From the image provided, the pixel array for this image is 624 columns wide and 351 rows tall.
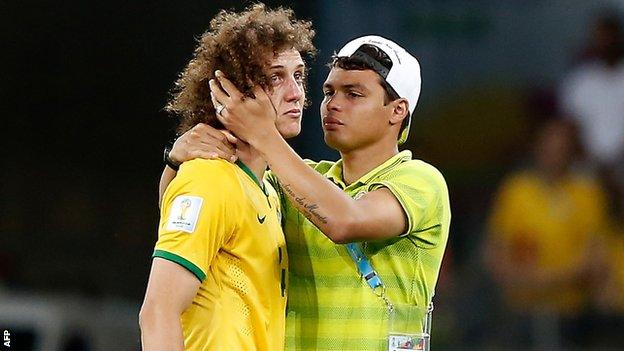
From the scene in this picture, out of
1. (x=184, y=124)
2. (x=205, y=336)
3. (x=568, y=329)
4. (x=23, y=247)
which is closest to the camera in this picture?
(x=205, y=336)

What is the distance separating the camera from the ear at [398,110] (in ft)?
9.54

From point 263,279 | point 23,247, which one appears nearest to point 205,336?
point 263,279

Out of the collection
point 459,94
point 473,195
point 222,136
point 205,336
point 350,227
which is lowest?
point 205,336

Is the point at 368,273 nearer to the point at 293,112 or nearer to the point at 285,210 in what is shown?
the point at 285,210

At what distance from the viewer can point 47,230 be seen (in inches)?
188

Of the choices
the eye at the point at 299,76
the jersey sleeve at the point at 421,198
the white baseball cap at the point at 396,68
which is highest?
the white baseball cap at the point at 396,68

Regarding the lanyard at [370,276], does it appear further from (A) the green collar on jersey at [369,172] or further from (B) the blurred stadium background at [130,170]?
(B) the blurred stadium background at [130,170]

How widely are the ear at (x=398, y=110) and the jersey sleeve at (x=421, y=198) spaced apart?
5.5 inches

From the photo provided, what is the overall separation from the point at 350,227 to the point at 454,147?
2930mm

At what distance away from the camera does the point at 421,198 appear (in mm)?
2752

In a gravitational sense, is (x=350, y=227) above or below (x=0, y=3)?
below

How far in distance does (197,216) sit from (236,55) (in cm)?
43

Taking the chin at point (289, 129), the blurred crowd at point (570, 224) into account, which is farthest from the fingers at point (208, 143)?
the blurred crowd at point (570, 224)

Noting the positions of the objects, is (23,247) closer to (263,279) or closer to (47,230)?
(47,230)
